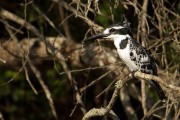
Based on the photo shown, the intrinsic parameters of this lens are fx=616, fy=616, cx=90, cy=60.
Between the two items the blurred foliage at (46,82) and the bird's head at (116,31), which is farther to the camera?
the blurred foliage at (46,82)

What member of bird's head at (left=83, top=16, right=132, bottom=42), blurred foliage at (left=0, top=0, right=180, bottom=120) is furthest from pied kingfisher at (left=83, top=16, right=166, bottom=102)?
blurred foliage at (left=0, top=0, right=180, bottom=120)

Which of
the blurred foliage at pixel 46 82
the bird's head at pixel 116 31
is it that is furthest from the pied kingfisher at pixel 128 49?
the blurred foliage at pixel 46 82

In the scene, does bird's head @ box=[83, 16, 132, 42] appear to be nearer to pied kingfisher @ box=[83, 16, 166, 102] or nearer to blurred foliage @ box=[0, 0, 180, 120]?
pied kingfisher @ box=[83, 16, 166, 102]

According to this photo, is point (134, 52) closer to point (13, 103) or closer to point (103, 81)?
point (103, 81)

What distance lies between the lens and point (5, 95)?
6602mm

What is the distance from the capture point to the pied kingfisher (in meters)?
A: 4.02

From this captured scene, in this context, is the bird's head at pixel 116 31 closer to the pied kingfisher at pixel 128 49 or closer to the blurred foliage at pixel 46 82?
the pied kingfisher at pixel 128 49

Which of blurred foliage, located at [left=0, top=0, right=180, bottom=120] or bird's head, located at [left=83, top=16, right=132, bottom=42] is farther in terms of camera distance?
blurred foliage, located at [left=0, top=0, right=180, bottom=120]

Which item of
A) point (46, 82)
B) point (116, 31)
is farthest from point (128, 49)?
point (46, 82)

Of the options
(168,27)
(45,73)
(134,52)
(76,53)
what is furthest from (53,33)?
(134,52)

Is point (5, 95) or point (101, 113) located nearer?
point (101, 113)

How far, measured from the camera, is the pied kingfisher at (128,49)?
13.2ft

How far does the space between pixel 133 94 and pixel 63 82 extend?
1.00 m

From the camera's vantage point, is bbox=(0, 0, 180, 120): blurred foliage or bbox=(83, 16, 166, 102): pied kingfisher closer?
bbox=(83, 16, 166, 102): pied kingfisher
